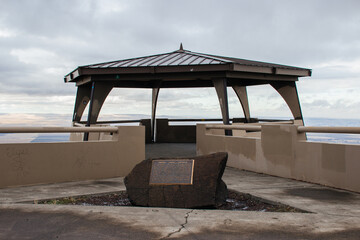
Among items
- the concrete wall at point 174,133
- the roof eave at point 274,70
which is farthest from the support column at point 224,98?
the concrete wall at point 174,133

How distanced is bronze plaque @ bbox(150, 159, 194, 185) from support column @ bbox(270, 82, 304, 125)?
11059mm

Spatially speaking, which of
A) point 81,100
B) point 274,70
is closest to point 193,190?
point 274,70

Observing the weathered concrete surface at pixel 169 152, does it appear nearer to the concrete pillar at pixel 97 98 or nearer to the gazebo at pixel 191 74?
the gazebo at pixel 191 74

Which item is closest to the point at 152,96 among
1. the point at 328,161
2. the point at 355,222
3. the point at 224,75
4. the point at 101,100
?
the point at 101,100

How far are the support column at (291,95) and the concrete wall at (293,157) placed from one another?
20.1 ft

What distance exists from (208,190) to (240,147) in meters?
4.76

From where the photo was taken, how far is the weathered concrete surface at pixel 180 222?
14.6 feet

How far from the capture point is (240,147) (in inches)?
426

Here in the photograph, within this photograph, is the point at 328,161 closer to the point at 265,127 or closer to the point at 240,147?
the point at 265,127

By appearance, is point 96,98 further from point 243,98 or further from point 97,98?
point 243,98

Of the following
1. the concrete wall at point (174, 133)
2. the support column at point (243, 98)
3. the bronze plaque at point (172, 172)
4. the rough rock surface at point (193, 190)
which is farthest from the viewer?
the support column at point (243, 98)

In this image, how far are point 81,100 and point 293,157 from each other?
1209 centimetres

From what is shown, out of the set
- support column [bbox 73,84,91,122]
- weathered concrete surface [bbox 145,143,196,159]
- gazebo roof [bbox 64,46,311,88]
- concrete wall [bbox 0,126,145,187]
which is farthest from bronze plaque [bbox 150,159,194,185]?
support column [bbox 73,84,91,122]

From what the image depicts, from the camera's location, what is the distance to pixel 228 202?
22.0 feet
